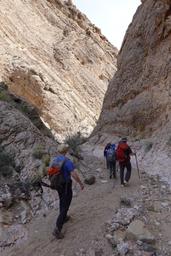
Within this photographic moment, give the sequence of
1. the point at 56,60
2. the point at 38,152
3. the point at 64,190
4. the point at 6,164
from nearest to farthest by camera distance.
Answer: the point at 64,190 → the point at 6,164 → the point at 38,152 → the point at 56,60

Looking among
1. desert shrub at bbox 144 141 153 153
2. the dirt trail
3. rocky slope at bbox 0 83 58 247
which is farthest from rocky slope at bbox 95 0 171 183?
rocky slope at bbox 0 83 58 247

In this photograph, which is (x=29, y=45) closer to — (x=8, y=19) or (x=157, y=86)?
(x=8, y=19)

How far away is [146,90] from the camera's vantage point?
59.4 feet

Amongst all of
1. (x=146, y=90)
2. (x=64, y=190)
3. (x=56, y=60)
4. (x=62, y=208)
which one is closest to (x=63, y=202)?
(x=62, y=208)

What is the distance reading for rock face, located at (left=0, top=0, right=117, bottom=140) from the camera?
116 ft

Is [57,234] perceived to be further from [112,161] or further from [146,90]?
[146,90]

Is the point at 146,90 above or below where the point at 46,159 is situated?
above

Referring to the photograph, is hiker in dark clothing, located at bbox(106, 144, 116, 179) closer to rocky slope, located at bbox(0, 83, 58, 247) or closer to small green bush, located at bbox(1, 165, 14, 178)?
rocky slope, located at bbox(0, 83, 58, 247)

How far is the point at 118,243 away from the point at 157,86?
34.9ft

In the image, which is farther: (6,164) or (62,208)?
(6,164)

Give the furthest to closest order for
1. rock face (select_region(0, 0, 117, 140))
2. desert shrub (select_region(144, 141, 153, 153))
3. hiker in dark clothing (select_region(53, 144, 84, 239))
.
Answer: rock face (select_region(0, 0, 117, 140)), desert shrub (select_region(144, 141, 153, 153)), hiker in dark clothing (select_region(53, 144, 84, 239))

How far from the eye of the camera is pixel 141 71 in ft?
65.1

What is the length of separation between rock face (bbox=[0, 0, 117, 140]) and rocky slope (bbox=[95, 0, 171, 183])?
12794 millimetres

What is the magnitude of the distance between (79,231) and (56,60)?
116ft
